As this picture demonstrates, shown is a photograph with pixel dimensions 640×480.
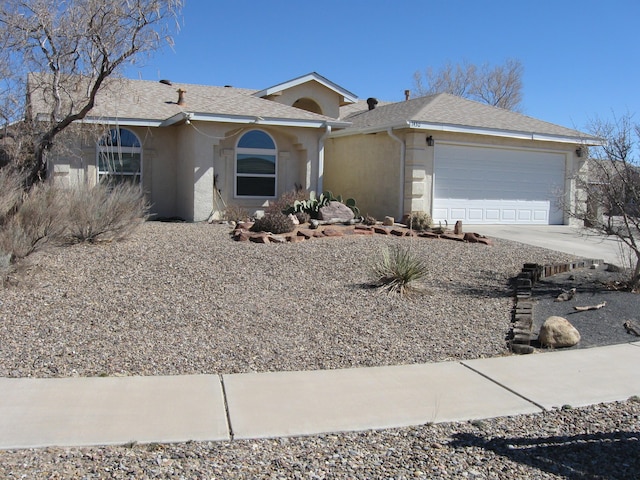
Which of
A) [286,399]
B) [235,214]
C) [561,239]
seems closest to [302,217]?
[235,214]

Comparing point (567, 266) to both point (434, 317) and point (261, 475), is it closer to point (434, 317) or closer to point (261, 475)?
point (434, 317)

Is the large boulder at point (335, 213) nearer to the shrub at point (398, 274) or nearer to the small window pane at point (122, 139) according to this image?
the shrub at point (398, 274)

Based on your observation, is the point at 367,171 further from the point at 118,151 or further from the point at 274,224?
the point at 274,224

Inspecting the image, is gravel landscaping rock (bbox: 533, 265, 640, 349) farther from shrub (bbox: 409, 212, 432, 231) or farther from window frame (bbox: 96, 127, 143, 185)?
window frame (bbox: 96, 127, 143, 185)

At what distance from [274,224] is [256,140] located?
20.3ft

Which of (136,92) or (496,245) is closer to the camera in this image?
(496,245)

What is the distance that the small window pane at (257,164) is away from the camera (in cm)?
1891

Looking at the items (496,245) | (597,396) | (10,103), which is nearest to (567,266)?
(496,245)

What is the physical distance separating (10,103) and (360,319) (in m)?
11.3

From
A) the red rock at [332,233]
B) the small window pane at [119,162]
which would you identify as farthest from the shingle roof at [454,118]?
the small window pane at [119,162]

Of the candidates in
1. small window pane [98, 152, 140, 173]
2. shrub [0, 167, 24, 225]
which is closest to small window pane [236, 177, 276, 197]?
small window pane [98, 152, 140, 173]

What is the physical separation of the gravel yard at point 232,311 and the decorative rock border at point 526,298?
152 mm

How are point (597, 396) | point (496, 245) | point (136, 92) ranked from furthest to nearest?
1. point (136, 92)
2. point (496, 245)
3. point (597, 396)

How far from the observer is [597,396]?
243 inches
